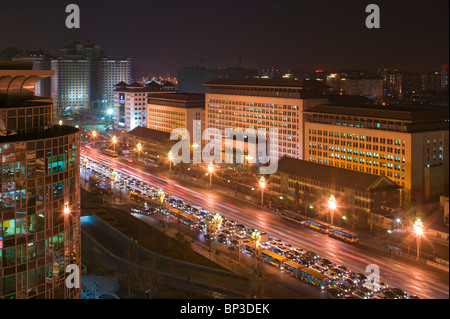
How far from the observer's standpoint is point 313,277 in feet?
45.9

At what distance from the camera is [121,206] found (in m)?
22.8

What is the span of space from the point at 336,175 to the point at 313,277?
28.6 feet

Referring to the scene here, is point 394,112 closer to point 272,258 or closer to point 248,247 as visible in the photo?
point 248,247

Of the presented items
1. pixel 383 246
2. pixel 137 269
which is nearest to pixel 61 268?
pixel 137 269

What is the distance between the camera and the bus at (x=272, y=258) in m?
15.2

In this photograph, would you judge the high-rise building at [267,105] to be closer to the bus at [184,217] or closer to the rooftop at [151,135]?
the rooftop at [151,135]

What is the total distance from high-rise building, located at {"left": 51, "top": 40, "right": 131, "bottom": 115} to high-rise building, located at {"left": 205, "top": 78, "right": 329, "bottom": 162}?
31418 millimetres

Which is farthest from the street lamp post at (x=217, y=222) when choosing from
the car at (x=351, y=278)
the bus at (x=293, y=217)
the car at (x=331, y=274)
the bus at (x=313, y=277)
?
the car at (x=351, y=278)

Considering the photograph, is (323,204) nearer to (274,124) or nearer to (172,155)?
(274,124)

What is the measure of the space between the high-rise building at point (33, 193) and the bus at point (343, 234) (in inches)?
422

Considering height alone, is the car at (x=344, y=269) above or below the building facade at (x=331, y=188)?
below

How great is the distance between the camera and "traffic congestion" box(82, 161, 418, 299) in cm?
1345

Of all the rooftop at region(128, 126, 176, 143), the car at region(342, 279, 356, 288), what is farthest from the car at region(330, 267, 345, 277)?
the rooftop at region(128, 126, 176, 143)

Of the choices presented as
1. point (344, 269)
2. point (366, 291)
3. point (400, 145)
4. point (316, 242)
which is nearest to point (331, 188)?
point (400, 145)
